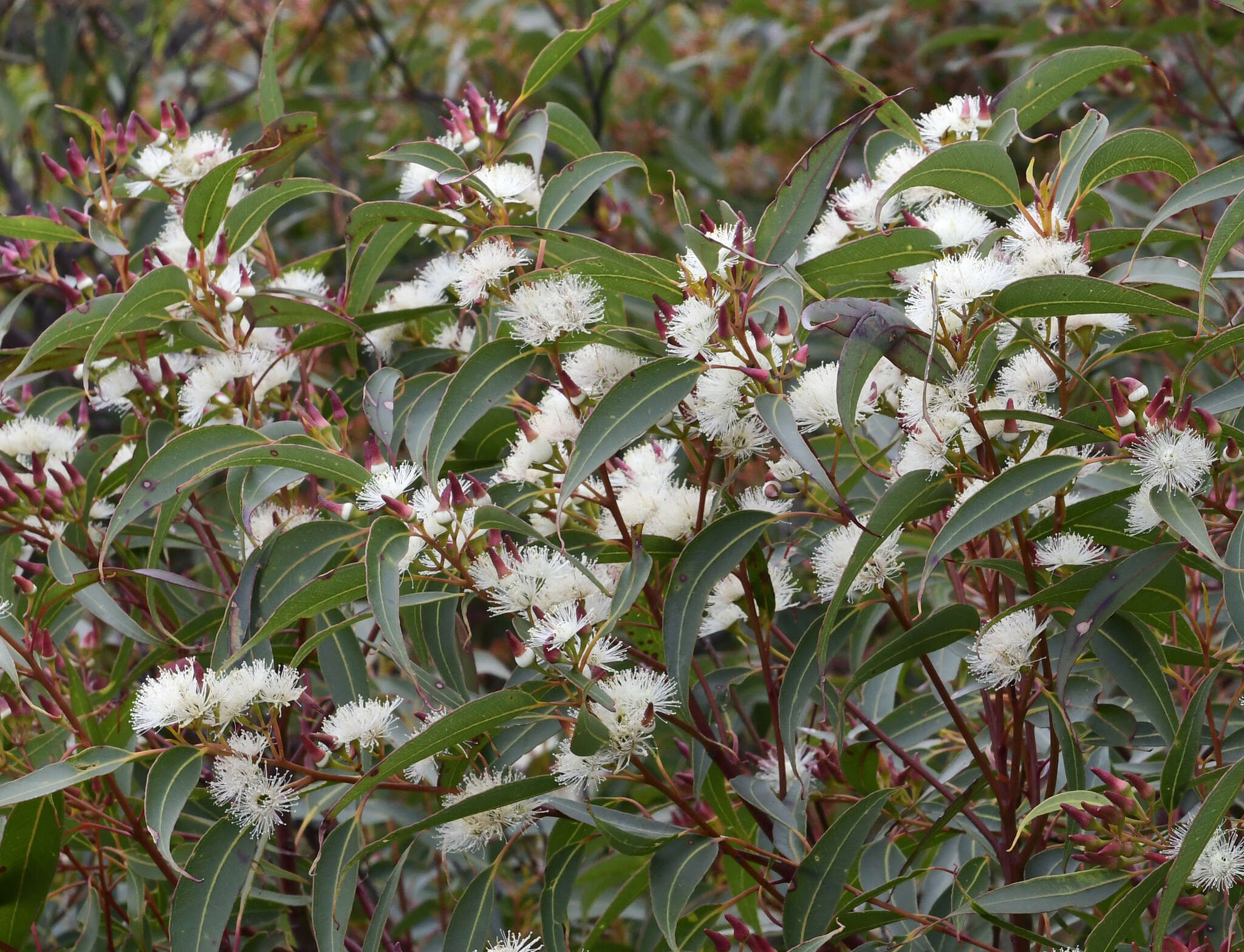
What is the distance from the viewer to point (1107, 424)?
3.34 ft

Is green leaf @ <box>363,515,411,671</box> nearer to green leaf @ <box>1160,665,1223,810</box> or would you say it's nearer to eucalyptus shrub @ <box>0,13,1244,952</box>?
eucalyptus shrub @ <box>0,13,1244,952</box>

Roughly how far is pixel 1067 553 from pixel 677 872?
0.46 metres

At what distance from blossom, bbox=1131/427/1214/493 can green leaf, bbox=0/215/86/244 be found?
1096 mm

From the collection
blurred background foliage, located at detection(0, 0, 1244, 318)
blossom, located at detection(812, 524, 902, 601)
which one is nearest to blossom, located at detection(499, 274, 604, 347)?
blossom, located at detection(812, 524, 902, 601)

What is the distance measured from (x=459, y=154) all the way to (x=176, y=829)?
0.90 m

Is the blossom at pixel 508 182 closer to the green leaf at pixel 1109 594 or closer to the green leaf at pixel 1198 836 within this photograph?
the green leaf at pixel 1109 594

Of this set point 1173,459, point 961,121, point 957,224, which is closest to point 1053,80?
point 961,121

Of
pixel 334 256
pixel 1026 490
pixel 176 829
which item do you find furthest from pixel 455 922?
pixel 334 256

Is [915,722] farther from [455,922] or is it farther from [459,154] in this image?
[459,154]

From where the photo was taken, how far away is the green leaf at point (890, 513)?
98 centimetres

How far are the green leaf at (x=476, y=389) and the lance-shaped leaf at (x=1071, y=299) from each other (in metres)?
0.43

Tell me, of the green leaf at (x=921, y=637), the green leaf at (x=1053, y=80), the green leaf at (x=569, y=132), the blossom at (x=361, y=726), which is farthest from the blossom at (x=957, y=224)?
the blossom at (x=361, y=726)

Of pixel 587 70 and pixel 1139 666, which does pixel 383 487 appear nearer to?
pixel 1139 666

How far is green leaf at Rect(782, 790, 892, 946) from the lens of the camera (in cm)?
108
